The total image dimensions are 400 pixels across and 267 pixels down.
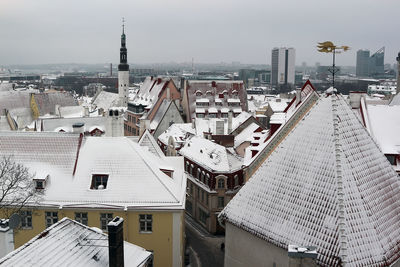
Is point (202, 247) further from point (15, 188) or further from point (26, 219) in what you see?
point (15, 188)

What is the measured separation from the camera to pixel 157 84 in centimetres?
8231

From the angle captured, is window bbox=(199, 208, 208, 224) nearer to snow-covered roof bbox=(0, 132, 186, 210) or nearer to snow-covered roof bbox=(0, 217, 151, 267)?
snow-covered roof bbox=(0, 132, 186, 210)

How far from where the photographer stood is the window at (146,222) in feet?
90.6

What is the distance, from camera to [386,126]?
3175 centimetres

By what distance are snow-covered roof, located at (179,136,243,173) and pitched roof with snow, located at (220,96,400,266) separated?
878 inches

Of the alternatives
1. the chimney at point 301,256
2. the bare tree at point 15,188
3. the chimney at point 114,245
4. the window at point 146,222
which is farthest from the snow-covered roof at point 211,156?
the chimney at point 301,256

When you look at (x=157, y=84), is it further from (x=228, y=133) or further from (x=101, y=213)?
(x=101, y=213)

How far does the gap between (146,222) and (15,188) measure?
8.49 metres

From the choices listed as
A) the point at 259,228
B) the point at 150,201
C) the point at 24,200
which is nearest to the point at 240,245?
the point at 259,228

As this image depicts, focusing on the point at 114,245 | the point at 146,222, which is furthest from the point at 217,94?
the point at 114,245

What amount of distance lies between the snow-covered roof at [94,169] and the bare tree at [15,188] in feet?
2.72

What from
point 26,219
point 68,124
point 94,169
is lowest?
point 26,219

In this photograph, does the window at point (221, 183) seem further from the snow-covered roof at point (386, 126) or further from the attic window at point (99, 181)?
the attic window at point (99, 181)

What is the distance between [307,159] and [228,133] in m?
35.2
